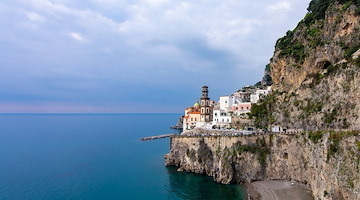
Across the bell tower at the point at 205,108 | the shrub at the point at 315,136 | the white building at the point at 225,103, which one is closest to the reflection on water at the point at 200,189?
→ the shrub at the point at 315,136

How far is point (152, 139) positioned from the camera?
103 metres

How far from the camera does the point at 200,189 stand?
136 ft

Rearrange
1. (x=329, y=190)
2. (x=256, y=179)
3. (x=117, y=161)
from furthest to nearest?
(x=117, y=161)
(x=256, y=179)
(x=329, y=190)

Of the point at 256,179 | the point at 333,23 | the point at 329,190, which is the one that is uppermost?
the point at 333,23

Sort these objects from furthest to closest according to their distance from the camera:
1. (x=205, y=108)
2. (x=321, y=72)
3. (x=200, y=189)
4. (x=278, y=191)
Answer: (x=205, y=108), (x=321, y=72), (x=200, y=189), (x=278, y=191)

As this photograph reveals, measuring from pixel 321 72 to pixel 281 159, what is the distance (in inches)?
722

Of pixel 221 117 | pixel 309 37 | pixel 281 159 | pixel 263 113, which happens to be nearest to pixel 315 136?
pixel 281 159

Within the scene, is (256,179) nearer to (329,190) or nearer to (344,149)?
(329,190)

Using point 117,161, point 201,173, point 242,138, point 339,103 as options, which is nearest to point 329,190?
point 339,103

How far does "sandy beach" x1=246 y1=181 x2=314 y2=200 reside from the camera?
114 ft

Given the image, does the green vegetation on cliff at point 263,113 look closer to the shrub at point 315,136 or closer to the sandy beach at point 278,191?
the sandy beach at point 278,191

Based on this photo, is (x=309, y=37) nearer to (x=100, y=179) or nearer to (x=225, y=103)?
(x=225, y=103)

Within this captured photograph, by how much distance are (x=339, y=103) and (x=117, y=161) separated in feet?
169

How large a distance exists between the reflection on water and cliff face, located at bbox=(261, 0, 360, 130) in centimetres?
1808
